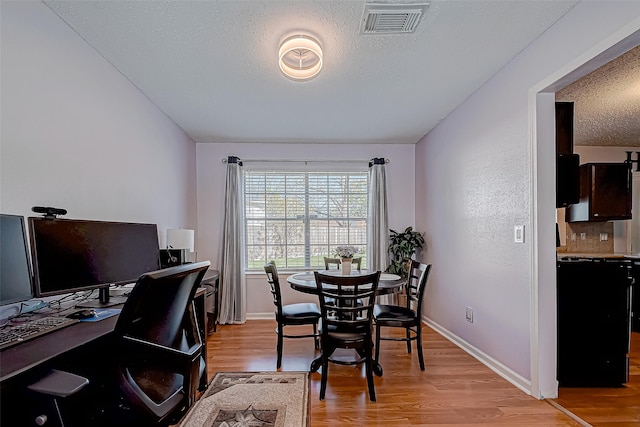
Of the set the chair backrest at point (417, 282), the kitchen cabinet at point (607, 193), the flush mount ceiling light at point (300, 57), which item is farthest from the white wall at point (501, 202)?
the kitchen cabinet at point (607, 193)

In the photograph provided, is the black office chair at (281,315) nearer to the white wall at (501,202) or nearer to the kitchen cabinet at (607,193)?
the white wall at (501,202)

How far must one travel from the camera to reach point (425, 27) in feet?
7.06

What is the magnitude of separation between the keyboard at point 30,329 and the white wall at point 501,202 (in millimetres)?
2892

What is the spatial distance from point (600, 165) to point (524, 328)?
307 cm

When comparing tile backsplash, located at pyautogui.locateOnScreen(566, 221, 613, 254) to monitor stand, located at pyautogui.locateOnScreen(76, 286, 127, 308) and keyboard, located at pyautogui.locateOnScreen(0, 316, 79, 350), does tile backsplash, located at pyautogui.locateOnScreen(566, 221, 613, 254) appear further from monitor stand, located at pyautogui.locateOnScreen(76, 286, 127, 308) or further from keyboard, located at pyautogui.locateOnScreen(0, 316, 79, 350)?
keyboard, located at pyautogui.locateOnScreen(0, 316, 79, 350)

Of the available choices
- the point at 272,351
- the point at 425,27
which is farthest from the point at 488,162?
the point at 272,351

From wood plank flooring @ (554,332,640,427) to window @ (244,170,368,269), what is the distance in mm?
2975

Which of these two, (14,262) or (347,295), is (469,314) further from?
(14,262)

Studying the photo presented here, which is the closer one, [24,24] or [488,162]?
[24,24]

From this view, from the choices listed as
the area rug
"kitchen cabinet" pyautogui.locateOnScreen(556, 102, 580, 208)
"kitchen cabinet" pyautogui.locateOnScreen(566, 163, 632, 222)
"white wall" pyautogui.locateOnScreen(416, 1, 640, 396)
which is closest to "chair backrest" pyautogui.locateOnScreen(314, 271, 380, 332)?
the area rug

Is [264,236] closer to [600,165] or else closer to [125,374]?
[125,374]

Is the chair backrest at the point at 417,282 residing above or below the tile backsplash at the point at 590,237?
below

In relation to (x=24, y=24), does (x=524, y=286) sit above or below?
below

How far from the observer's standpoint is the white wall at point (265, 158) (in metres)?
4.75
